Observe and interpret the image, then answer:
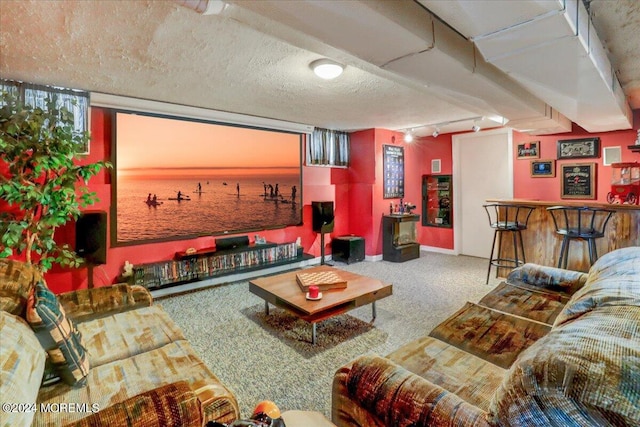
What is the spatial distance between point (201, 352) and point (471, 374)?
6.35 feet

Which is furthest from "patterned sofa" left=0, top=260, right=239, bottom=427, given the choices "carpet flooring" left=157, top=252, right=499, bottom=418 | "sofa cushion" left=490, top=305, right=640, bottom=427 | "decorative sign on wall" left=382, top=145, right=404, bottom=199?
"decorative sign on wall" left=382, top=145, right=404, bottom=199

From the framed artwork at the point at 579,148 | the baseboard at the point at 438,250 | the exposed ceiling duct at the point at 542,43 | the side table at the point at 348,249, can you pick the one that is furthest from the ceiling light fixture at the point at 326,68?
the baseboard at the point at 438,250

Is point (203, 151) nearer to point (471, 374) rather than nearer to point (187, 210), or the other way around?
point (187, 210)

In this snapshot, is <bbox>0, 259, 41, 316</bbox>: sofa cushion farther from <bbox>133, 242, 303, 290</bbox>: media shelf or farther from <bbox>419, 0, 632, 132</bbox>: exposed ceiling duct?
<bbox>419, 0, 632, 132</bbox>: exposed ceiling duct

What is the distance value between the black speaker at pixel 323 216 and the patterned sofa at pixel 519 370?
3.07 metres

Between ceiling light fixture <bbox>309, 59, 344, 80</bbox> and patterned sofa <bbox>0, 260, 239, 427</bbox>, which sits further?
ceiling light fixture <bbox>309, 59, 344, 80</bbox>

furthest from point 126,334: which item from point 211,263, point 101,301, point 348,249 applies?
point 348,249

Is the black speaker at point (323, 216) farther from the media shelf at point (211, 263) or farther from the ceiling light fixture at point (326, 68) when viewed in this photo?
the ceiling light fixture at point (326, 68)

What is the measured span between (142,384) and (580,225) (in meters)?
4.46

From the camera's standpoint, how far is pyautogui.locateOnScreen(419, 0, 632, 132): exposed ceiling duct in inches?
59.0

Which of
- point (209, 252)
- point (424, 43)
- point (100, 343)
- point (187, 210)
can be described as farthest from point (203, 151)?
point (424, 43)

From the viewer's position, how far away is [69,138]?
2738mm

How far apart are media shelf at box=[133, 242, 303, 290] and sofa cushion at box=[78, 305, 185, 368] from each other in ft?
5.22

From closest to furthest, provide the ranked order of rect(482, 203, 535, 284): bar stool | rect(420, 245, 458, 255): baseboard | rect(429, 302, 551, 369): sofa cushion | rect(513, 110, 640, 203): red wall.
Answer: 1. rect(429, 302, 551, 369): sofa cushion
2. rect(482, 203, 535, 284): bar stool
3. rect(513, 110, 640, 203): red wall
4. rect(420, 245, 458, 255): baseboard
